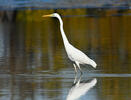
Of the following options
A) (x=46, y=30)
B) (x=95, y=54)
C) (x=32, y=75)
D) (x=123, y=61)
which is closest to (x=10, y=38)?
(x=46, y=30)

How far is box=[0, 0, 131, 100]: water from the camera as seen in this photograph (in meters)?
11.4

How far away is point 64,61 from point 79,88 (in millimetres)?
4434

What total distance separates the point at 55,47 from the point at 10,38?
446 centimetres

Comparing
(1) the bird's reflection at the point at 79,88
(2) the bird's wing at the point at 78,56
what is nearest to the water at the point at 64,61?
(1) the bird's reflection at the point at 79,88

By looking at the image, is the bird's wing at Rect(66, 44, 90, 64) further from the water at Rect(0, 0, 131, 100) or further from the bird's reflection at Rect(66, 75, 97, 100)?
the bird's reflection at Rect(66, 75, 97, 100)

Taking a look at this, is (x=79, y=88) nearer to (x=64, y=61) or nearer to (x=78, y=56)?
(x=78, y=56)

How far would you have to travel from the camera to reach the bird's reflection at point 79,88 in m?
10.8

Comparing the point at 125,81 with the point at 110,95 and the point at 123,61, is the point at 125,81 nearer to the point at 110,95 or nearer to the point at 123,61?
the point at 110,95

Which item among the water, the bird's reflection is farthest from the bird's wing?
the bird's reflection

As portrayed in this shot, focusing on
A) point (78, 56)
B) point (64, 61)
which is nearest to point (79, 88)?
point (78, 56)

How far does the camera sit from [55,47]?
2009cm

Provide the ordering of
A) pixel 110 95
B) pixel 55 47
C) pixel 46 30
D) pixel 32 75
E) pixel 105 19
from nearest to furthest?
pixel 110 95, pixel 32 75, pixel 55 47, pixel 46 30, pixel 105 19

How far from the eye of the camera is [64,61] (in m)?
16.2

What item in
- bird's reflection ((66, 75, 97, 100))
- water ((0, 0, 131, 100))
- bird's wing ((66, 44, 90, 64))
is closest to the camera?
bird's reflection ((66, 75, 97, 100))
